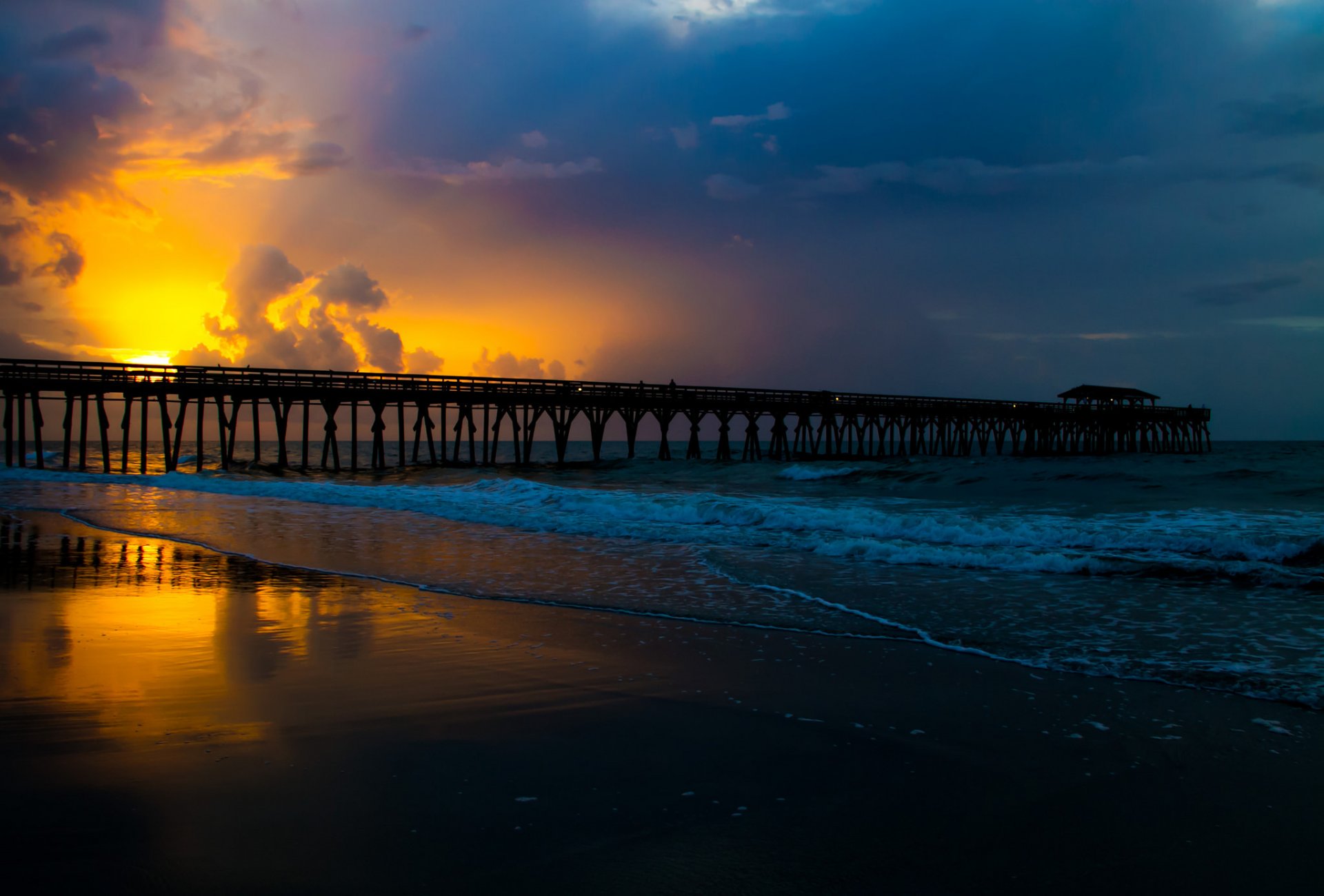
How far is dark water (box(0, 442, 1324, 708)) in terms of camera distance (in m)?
6.45

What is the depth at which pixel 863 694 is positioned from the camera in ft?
15.9

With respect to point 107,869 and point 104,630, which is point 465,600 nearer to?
point 104,630

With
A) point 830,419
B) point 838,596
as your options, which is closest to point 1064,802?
point 838,596

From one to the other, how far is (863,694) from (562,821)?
2.36 meters

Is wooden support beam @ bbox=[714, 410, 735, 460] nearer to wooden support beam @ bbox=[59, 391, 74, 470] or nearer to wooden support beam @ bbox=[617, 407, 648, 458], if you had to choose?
wooden support beam @ bbox=[617, 407, 648, 458]

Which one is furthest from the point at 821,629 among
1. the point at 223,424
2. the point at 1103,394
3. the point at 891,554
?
the point at 1103,394

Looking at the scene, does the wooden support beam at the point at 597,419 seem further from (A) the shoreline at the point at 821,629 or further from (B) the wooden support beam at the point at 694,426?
(A) the shoreline at the point at 821,629

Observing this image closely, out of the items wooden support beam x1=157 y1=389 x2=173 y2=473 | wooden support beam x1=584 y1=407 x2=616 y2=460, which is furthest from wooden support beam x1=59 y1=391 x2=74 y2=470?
wooden support beam x1=584 y1=407 x2=616 y2=460

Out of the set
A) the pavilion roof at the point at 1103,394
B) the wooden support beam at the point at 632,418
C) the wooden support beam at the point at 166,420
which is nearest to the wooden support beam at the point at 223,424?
the wooden support beam at the point at 166,420

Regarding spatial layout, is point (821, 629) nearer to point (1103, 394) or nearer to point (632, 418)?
point (632, 418)

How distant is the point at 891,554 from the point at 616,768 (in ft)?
25.3

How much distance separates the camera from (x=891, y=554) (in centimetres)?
1066

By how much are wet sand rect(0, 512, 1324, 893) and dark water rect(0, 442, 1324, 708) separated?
41.3 inches

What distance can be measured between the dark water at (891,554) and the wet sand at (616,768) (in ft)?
3.44
